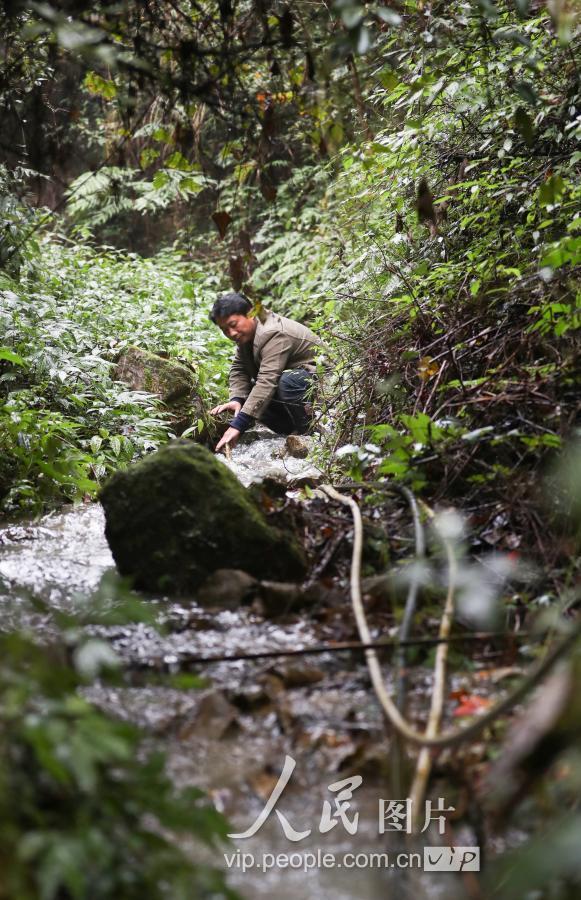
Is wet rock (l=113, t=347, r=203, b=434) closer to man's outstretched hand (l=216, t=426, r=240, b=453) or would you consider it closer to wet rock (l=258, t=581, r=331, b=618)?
man's outstretched hand (l=216, t=426, r=240, b=453)

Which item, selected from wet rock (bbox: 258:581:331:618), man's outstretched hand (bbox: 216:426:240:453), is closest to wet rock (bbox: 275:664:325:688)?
wet rock (bbox: 258:581:331:618)

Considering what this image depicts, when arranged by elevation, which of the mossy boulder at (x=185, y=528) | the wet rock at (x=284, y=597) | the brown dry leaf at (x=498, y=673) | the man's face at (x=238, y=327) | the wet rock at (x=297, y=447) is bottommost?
the brown dry leaf at (x=498, y=673)

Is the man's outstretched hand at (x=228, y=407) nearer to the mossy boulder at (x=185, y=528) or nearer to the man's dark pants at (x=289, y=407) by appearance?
the man's dark pants at (x=289, y=407)

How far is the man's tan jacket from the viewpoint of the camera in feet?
22.5

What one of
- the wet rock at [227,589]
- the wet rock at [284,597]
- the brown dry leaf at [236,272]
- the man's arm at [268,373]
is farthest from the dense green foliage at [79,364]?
the wet rock at [284,597]

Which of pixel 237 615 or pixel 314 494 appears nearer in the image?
pixel 237 615

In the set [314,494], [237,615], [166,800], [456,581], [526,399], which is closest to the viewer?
[166,800]

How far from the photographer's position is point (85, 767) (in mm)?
1024

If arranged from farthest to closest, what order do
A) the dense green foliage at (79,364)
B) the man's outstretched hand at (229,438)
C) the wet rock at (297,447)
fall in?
the man's outstretched hand at (229,438) → the wet rock at (297,447) → the dense green foliage at (79,364)

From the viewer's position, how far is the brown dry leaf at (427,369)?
343 cm

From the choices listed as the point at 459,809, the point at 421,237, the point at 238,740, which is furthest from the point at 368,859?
the point at 421,237

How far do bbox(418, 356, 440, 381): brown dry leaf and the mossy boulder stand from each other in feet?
3.96

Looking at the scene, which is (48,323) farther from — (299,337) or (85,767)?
(85,767)

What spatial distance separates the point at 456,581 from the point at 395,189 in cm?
392
